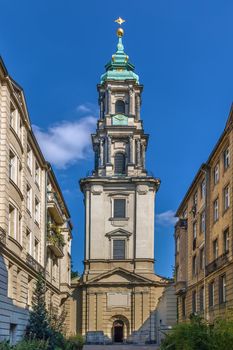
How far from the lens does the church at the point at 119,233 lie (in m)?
73.1

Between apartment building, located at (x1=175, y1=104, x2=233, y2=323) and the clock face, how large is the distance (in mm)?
22841

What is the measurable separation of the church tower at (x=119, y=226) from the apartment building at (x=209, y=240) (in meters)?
16.6

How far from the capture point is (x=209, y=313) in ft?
137

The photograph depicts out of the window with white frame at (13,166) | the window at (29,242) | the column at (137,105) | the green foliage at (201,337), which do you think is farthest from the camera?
the column at (137,105)

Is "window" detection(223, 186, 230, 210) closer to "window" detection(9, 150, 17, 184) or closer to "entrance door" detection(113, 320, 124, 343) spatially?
"window" detection(9, 150, 17, 184)

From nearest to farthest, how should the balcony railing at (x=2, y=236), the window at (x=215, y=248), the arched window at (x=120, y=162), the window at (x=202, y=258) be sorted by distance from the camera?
the balcony railing at (x=2, y=236) → the window at (x=215, y=248) → the window at (x=202, y=258) → the arched window at (x=120, y=162)

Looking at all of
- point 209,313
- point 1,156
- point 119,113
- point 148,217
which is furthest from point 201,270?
point 119,113

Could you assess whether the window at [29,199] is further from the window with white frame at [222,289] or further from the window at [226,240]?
the window with white frame at [222,289]

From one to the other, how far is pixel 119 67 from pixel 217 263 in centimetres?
4590

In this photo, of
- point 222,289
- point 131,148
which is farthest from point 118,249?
point 222,289

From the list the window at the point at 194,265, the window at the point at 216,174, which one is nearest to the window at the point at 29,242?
the window at the point at 216,174

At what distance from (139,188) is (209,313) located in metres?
34.6

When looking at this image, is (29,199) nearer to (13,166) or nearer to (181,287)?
(13,166)

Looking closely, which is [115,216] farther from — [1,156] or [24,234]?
[1,156]
